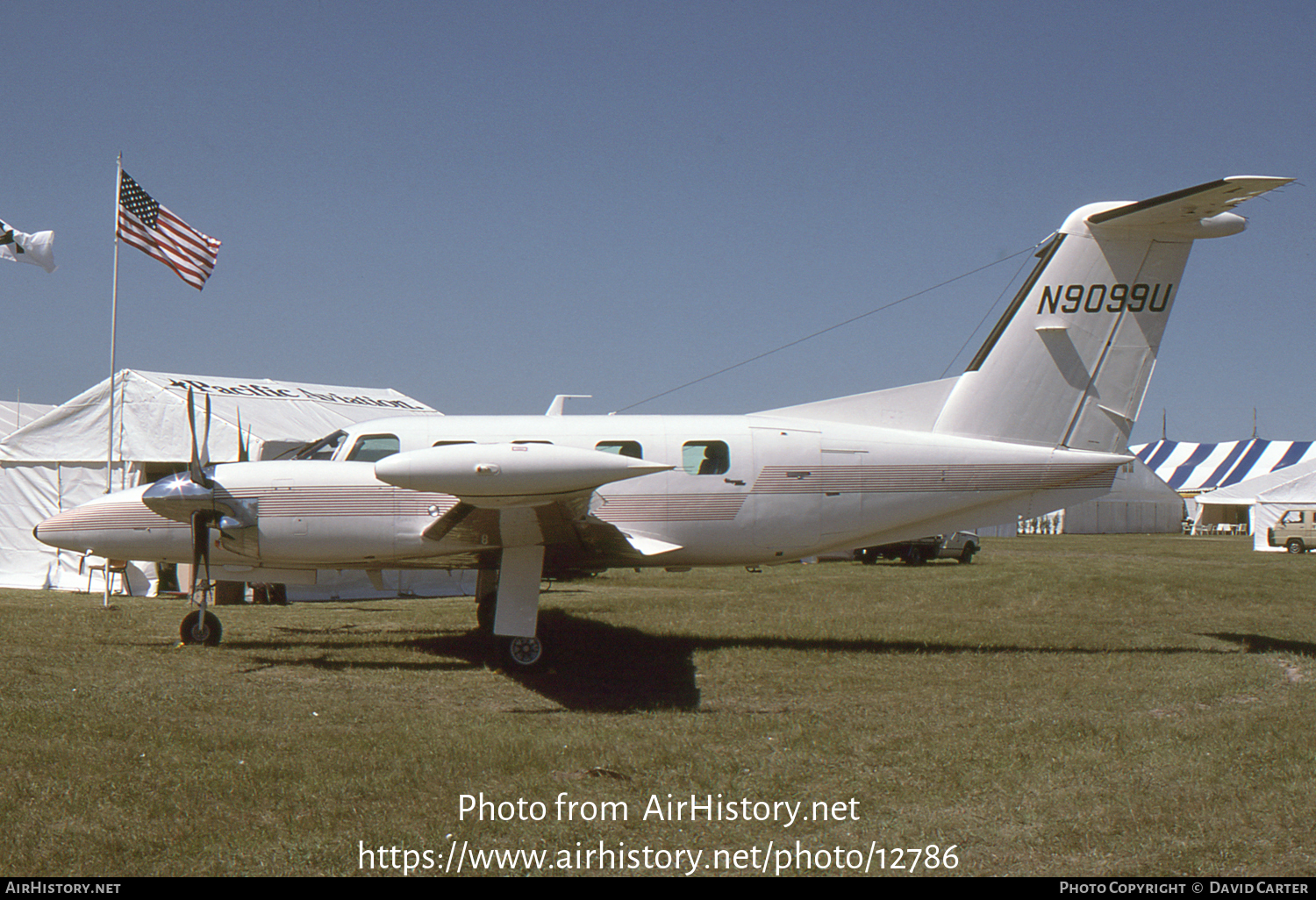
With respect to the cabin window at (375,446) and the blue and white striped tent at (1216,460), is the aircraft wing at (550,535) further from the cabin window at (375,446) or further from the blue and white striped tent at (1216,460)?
the blue and white striped tent at (1216,460)

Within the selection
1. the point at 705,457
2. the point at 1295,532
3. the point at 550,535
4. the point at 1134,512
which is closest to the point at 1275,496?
the point at 1295,532

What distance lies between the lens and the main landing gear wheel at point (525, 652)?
34.5 ft

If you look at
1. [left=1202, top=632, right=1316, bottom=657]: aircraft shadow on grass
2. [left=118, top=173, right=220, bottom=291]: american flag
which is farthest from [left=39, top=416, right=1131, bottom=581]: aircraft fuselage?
[left=118, top=173, right=220, bottom=291]: american flag

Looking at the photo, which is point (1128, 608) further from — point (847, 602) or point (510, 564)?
point (510, 564)

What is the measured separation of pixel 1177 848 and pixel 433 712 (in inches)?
226

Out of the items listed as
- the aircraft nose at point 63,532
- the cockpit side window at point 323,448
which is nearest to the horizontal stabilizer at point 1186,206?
the cockpit side window at point 323,448

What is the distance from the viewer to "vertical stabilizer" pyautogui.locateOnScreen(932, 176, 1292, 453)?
12008mm

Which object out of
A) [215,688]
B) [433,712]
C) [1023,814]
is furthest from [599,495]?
[1023,814]

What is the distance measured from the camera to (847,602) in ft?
56.2

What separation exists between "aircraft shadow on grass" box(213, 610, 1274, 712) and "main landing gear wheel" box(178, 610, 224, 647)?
0.26 metres

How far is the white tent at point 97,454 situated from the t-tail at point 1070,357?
11.3 m

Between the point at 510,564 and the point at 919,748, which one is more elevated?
the point at 510,564

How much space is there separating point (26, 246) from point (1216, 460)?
2466 inches

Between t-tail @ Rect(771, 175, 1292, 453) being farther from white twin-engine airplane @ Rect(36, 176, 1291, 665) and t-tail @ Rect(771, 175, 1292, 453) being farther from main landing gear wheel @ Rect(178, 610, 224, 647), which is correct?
main landing gear wheel @ Rect(178, 610, 224, 647)
